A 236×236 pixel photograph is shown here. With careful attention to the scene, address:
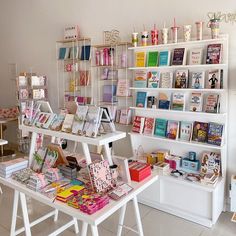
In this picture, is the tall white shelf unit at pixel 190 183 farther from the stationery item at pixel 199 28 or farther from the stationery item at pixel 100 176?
the stationery item at pixel 100 176

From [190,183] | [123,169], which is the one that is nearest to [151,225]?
[190,183]

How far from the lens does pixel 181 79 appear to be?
3070 millimetres

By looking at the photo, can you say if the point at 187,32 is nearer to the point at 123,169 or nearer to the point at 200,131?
the point at 200,131

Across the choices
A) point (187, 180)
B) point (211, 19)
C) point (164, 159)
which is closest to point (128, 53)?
point (211, 19)

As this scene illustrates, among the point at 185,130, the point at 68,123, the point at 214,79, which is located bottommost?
the point at 185,130

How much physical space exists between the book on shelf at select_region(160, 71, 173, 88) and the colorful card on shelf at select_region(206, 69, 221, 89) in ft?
1.48

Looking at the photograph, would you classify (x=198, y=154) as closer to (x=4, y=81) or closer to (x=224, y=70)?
(x=224, y=70)

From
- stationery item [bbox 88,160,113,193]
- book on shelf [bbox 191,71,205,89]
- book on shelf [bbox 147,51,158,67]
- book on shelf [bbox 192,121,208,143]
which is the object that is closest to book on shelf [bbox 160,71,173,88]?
book on shelf [bbox 147,51,158,67]

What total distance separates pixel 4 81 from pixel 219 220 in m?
5.41

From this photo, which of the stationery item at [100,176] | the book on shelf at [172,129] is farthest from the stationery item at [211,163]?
the stationery item at [100,176]

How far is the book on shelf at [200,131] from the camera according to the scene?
117 inches

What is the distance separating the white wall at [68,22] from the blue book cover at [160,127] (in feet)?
2.51

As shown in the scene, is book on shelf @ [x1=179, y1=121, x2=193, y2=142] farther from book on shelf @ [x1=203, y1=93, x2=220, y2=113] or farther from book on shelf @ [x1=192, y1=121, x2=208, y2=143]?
book on shelf @ [x1=203, y1=93, x2=220, y2=113]

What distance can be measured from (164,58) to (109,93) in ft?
3.76
